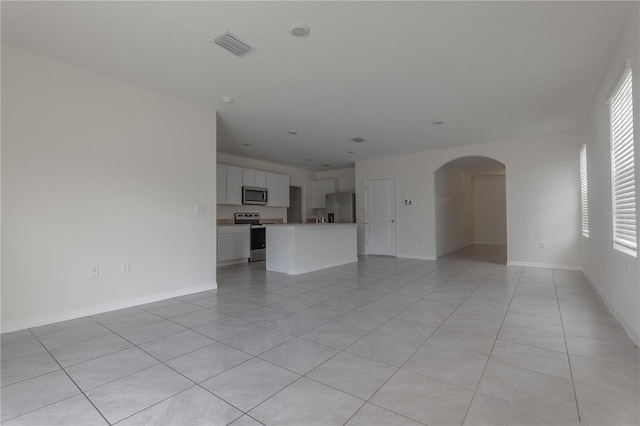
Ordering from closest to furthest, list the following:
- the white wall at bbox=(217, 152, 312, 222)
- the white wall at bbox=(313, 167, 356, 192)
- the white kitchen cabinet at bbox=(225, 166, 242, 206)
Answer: the white kitchen cabinet at bbox=(225, 166, 242, 206), the white wall at bbox=(217, 152, 312, 222), the white wall at bbox=(313, 167, 356, 192)

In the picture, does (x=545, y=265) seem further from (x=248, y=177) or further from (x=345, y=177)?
(x=248, y=177)

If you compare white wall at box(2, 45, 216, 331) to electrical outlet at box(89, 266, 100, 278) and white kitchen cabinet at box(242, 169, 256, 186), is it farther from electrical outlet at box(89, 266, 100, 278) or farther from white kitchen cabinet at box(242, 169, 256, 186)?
white kitchen cabinet at box(242, 169, 256, 186)

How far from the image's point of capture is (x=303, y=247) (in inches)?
218

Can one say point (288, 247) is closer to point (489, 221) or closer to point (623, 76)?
point (623, 76)

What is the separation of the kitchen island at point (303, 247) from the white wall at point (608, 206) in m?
4.11

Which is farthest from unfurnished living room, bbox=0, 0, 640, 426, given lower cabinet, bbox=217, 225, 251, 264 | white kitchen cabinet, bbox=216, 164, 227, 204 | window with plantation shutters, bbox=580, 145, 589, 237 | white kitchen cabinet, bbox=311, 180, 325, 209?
white kitchen cabinet, bbox=311, 180, 325, 209

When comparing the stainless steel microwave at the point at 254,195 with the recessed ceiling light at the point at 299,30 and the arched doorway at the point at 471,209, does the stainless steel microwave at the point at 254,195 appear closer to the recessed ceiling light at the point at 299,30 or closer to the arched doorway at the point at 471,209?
the arched doorway at the point at 471,209

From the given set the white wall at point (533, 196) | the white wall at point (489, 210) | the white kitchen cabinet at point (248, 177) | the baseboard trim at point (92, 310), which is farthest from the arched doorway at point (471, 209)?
the baseboard trim at point (92, 310)

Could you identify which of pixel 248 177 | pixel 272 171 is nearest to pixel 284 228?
pixel 248 177

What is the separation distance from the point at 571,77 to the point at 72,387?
5315 mm

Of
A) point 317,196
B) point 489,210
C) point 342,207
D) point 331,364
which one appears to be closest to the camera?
point 331,364

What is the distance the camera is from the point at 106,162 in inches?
130

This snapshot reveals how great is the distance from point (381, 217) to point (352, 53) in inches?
212

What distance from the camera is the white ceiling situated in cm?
230
